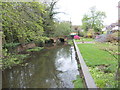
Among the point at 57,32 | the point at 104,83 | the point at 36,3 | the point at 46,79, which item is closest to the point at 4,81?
the point at 46,79

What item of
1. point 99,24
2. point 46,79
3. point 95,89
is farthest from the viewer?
point 99,24

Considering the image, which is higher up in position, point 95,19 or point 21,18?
point 95,19

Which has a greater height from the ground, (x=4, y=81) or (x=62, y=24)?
(x=62, y=24)

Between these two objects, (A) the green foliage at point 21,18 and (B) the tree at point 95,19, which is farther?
(B) the tree at point 95,19

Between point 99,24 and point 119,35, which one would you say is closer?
point 119,35

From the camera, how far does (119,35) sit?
2.26 m

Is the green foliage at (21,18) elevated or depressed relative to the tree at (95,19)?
depressed

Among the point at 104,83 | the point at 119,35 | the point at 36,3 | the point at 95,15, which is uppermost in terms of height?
the point at 95,15

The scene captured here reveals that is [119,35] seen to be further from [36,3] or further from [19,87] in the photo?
[19,87]

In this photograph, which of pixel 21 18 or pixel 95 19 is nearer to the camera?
pixel 21 18

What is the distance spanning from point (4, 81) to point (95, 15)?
2481 cm

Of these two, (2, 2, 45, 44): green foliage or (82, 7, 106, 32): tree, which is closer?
(2, 2, 45, 44): green foliage

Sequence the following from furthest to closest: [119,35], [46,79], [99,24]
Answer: [99,24] < [46,79] < [119,35]

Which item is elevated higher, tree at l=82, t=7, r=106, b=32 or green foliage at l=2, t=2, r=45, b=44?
tree at l=82, t=7, r=106, b=32
